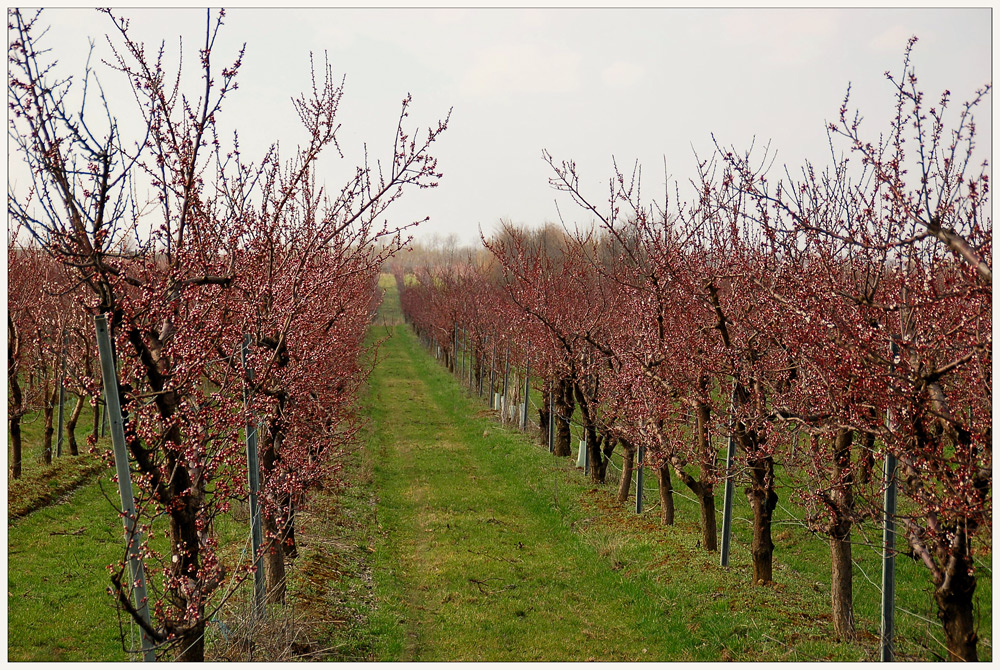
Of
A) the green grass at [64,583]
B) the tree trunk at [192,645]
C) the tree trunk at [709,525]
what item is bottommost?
the green grass at [64,583]

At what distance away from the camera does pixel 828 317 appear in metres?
4.59

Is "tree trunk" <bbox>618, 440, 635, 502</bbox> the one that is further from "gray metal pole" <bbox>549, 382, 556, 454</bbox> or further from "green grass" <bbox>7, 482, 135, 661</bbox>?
"green grass" <bbox>7, 482, 135, 661</bbox>

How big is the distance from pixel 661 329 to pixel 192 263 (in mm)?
5316

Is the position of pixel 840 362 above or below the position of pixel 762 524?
above

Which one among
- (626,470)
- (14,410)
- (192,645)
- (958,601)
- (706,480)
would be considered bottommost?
(626,470)

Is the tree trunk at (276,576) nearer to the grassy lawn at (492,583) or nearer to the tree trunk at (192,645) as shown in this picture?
the grassy lawn at (492,583)

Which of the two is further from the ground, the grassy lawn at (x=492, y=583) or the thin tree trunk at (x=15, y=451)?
the thin tree trunk at (x=15, y=451)

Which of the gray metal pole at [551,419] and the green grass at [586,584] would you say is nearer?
the green grass at [586,584]

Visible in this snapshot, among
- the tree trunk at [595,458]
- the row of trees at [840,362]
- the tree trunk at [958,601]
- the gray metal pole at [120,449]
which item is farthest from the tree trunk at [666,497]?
the gray metal pole at [120,449]

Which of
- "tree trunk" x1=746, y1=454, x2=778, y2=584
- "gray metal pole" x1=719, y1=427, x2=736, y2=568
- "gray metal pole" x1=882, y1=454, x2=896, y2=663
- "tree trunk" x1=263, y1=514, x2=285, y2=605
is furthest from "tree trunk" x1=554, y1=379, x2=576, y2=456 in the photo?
"gray metal pole" x1=882, y1=454, x2=896, y2=663

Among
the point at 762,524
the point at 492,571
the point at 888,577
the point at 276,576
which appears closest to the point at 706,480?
the point at 762,524

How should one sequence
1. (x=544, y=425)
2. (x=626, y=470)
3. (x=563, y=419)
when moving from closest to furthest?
(x=626, y=470) → (x=563, y=419) → (x=544, y=425)

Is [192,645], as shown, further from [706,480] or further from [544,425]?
[544,425]

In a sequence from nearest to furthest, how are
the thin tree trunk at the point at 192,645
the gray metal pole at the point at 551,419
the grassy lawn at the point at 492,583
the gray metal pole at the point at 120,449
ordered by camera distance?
the gray metal pole at the point at 120,449 → the thin tree trunk at the point at 192,645 → the grassy lawn at the point at 492,583 → the gray metal pole at the point at 551,419
